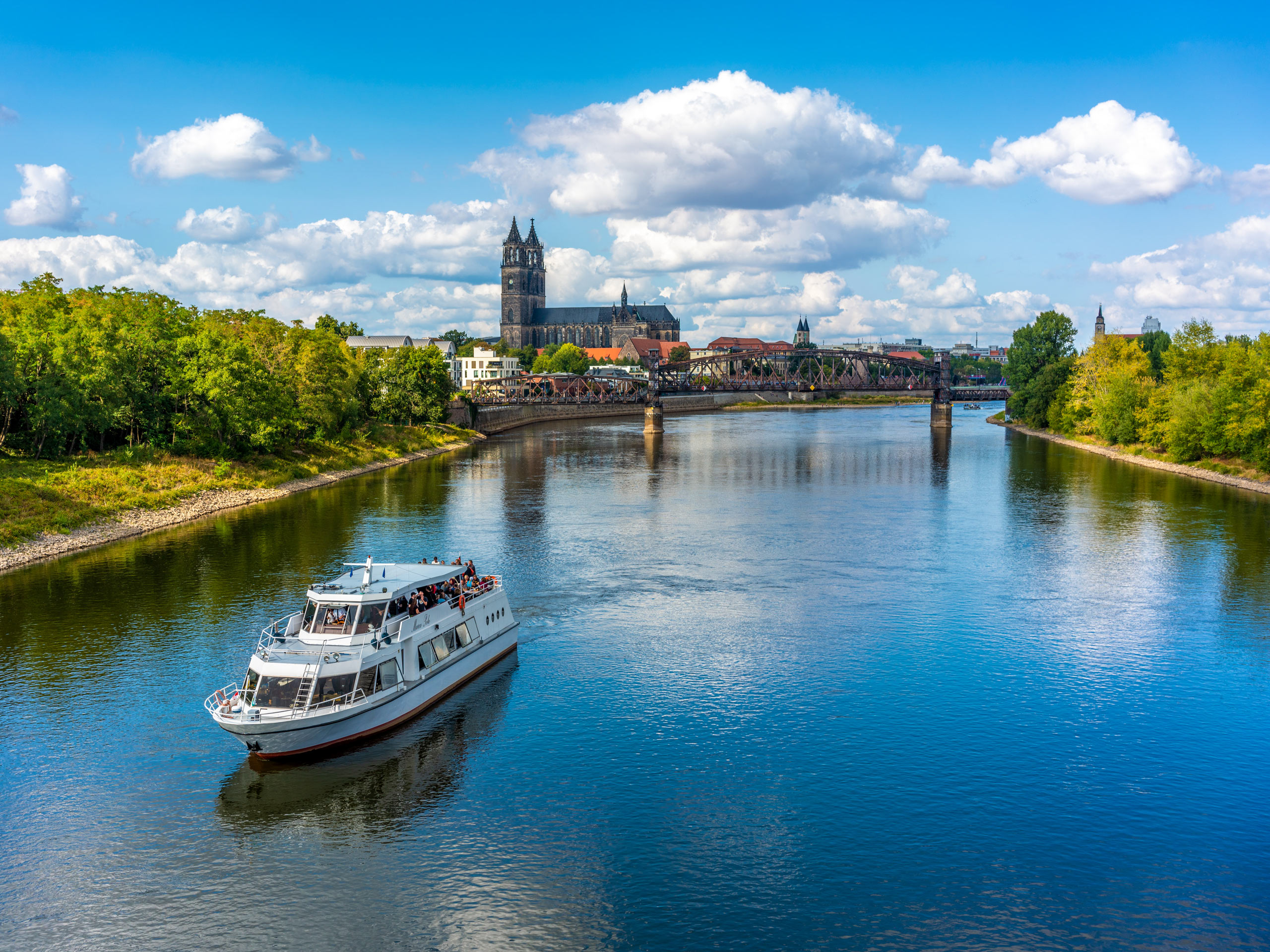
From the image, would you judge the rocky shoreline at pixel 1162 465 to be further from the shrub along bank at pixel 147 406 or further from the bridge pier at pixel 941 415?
Answer: the shrub along bank at pixel 147 406

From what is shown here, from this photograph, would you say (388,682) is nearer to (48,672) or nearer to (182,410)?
(48,672)

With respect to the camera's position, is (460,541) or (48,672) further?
(460,541)

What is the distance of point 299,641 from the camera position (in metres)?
33.2

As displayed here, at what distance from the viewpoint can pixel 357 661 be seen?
105 feet

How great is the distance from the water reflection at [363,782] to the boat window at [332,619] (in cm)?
412

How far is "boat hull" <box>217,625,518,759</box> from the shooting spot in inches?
1162

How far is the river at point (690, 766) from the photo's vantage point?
74.7 feet

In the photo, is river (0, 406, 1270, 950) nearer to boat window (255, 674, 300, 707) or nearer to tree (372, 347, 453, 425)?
boat window (255, 674, 300, 707)

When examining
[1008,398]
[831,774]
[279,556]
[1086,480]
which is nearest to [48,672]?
[279,556]

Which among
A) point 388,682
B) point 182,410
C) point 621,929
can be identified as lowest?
point 621,929

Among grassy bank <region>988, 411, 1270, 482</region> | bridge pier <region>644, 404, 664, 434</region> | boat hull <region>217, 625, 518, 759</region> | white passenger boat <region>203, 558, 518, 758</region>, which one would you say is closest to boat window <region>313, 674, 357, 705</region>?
white passenger boat <region>203, 558, 518, 758</region>

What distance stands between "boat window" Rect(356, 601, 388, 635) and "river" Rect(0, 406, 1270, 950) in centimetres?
382

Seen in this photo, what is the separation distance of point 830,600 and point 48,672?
3545 centimetres

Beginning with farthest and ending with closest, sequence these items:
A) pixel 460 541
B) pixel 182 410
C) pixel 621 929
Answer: pixel 182 410 → pixel 460 541 → pixel 621 929
